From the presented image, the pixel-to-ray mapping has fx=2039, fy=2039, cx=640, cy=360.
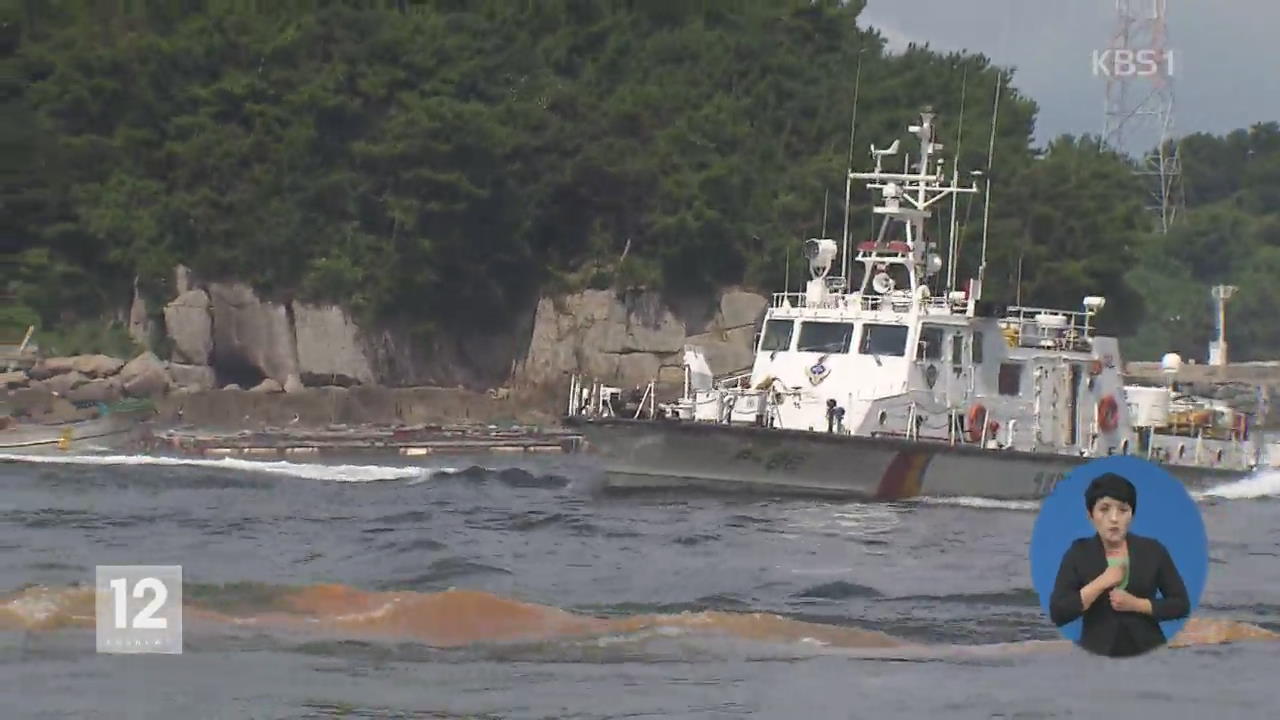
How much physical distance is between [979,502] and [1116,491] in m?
23.9

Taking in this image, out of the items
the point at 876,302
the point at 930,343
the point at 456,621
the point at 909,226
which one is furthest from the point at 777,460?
the point at 456,621

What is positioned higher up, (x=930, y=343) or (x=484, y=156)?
(x=484, y=156)

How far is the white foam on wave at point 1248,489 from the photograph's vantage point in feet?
113

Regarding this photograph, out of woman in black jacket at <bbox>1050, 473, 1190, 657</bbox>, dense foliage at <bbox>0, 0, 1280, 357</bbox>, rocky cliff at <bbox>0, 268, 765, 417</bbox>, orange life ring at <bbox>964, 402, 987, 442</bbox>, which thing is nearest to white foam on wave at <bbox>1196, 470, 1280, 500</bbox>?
orange life ring at <bbox>964, 402, 987, 442</bbox>

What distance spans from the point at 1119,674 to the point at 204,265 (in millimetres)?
50349

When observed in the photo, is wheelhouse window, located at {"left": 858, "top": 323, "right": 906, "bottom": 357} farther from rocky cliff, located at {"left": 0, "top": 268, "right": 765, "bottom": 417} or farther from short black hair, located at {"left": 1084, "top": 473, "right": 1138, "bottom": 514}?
rocky cliff, located at {"left": 0, "top": 268, "right": 765, "bottom": 417}

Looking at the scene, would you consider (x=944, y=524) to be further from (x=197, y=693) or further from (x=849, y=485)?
(x=197, y=693)

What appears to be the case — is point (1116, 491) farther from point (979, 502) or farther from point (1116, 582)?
point (979, 502)

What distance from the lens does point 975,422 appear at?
31.3 meters

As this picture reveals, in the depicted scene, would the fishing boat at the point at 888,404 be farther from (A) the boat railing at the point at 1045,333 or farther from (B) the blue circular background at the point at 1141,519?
(B) the blue circular background at the point at 1141,519

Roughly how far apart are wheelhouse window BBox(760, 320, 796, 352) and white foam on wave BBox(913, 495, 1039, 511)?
128 inches

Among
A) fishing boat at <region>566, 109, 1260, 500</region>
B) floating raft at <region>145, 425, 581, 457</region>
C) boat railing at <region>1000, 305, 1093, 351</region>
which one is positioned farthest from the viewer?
floating raft at <region>145, 425, 581, 457</region>

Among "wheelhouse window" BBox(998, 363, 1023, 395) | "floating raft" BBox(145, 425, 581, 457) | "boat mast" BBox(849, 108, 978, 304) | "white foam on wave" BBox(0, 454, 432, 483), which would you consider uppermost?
"boat mast" BBox(849, 108, 978, 304)

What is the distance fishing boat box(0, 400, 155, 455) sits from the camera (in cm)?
4331
